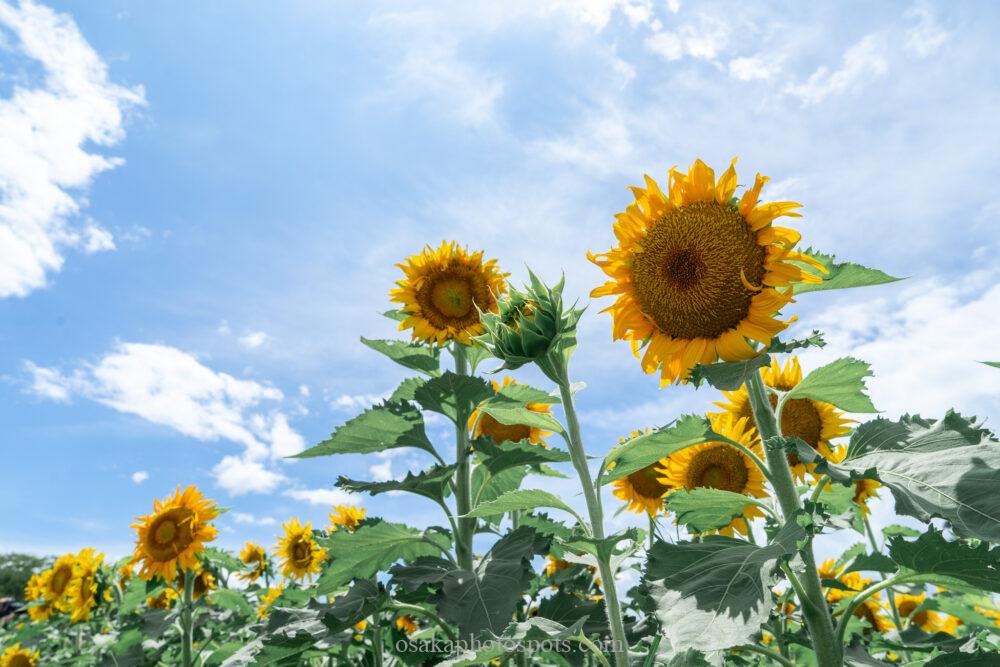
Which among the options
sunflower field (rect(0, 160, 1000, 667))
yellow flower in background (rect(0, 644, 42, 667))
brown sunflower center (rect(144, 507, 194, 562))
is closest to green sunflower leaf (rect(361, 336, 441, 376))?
sunflower field (rect(0, 160, 1000, 667))

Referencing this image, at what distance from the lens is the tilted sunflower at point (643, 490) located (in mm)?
4133

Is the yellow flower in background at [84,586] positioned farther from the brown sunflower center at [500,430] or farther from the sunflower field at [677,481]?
the brown sunflower center at [500,430]

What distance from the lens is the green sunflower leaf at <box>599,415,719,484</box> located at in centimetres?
222

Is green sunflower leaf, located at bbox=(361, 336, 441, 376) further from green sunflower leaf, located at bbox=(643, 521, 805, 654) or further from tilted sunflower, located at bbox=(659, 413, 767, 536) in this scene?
green sunflower leaf, located at bbox=(643, 521, 805, 654)

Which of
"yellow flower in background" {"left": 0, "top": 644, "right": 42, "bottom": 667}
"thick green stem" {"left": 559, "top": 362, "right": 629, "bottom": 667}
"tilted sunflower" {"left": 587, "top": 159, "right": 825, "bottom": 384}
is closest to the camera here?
"tilted sunflower" {"left": 587, "top": 159, "right": 825, "bottom": 384}

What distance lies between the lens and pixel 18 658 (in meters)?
8.41

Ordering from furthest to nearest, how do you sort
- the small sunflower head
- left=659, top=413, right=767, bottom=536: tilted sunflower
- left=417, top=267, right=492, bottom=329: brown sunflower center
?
left=417, top=267, right=492, bottom=329: brown sunflower center < left=659, top=413, right=767, bottom=536: tilted sunflower < the small sunflower head

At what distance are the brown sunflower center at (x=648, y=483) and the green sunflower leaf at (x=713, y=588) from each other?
2103mm

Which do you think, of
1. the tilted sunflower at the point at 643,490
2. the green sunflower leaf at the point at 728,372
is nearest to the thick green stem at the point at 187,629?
the tilted sunflower at the point at 643,490

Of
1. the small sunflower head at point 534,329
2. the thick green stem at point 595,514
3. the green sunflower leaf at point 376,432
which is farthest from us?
the green sunflower leaf at point 376,432

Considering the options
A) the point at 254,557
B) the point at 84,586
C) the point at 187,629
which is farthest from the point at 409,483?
the point at 84,586

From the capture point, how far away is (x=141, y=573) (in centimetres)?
602

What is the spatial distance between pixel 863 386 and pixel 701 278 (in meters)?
0.62

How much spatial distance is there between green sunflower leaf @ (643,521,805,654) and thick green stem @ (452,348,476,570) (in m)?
1.38
